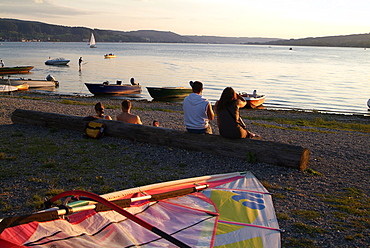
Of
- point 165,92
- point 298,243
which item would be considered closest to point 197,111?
Result: point 298,243

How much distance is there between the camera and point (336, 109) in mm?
28094

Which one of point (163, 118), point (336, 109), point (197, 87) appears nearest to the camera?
point (197, 87)

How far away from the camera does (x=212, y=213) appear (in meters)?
5.10

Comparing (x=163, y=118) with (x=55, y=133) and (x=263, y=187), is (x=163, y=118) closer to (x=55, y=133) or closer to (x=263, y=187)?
(x=55, y=133)

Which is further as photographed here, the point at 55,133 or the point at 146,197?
the point at 55,133

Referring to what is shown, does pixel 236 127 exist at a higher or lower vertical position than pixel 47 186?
higher

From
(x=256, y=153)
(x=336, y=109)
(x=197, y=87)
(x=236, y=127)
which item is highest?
(x=197, y=87)

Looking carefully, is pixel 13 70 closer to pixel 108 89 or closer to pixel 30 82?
pixel 30 82

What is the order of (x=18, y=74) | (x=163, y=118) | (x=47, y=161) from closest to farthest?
(x=47, y=161)
(x=163, y=118)
(x=18, y=74)

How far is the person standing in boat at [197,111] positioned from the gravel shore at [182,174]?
0.65 metres

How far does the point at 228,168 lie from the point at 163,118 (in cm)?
781

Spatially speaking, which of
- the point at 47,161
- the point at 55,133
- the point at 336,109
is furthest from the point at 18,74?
the point at 47,161

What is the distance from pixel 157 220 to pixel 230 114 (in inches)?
164

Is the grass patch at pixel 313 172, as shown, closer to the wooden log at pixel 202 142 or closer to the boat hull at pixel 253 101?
the wooden log at pixel 202 142
